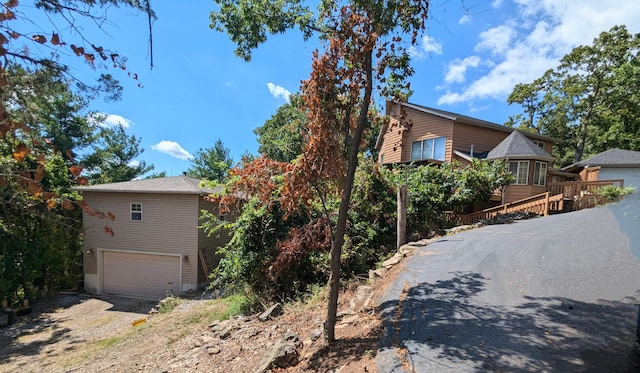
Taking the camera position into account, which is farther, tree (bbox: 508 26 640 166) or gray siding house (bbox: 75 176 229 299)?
tree (bbox: 508 26 640 166)

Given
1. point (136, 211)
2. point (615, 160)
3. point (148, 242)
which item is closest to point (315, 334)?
point (148, 242)

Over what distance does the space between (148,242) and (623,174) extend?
88.3 ft

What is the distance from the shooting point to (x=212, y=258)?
1403 centimetres

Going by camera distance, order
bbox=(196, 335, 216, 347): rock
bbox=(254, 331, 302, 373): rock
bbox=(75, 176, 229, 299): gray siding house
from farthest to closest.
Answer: bbox=(75, 176, 229, 299): gray siding house
bbox=(196, 335, 216, 347): rock
bbox=(254, 331, 302, 373): rock

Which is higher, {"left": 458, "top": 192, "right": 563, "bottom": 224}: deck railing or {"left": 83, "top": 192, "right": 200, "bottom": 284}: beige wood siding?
{"left": 458, "top": 192, "right": 563, "bottom": 224}: deck railing

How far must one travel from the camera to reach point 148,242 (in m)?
13.5

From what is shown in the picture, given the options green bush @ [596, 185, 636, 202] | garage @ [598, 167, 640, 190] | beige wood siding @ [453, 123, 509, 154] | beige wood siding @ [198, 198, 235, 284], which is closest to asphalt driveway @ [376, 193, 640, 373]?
green bush @ [596, 185, 636, 202]

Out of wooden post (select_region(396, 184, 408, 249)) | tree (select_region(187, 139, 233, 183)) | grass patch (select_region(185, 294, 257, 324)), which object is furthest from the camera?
tree (select_region(187, 139, 233, 183))

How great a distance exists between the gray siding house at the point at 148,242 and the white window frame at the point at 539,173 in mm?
14462

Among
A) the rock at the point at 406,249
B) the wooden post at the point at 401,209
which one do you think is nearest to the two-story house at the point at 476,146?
the wooden post at the point at 401,209

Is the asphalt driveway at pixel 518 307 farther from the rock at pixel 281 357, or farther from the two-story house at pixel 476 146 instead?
the two-story house at pixel 476 146

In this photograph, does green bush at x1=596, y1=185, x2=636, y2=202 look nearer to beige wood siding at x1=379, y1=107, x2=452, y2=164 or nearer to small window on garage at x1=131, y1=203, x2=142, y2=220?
beige wood siding at x1=379, y1=107, x2=452, y2=164

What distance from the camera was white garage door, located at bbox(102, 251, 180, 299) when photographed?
523 inches

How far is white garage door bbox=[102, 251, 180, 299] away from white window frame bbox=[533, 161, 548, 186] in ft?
53.1
